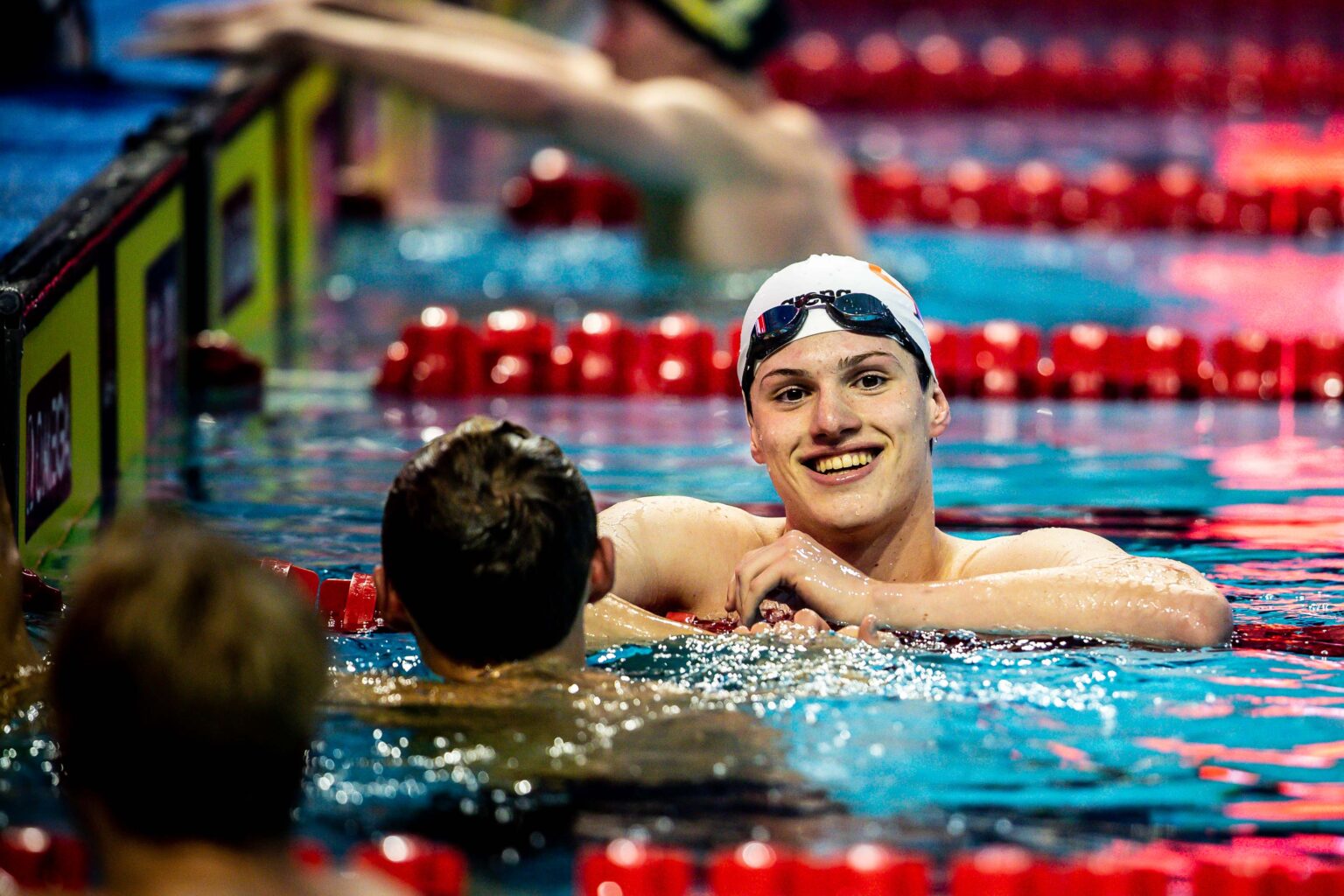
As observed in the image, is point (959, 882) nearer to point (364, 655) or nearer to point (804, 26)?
point (364, 655)

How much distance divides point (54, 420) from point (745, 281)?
4.48m

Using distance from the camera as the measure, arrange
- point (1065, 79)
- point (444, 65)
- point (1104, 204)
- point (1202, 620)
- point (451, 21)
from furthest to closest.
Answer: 1. point (1065, 79)
2. point (1104, 204)
3. point (451, 21)
4. point (444, 65)
5. point (1202, 620)

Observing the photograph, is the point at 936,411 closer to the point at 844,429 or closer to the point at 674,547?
the point at 844,429

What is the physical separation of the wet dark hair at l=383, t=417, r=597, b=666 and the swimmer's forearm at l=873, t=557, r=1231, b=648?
88cm

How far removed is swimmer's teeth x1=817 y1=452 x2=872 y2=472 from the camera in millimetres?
3434

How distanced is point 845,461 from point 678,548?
399mm

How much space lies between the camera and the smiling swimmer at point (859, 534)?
335cm

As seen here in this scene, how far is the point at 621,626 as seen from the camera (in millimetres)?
3307

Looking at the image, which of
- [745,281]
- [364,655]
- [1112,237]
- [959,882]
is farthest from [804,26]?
[959,882]

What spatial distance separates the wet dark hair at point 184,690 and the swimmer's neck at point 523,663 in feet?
3.33

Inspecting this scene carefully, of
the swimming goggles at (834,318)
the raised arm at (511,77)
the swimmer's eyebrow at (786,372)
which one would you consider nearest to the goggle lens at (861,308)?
the swimming goggles at (834,318)

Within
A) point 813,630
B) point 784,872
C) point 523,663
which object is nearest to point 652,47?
point 813,630

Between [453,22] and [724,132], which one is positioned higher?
[453,22]

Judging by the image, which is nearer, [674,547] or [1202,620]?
[1202,620]
